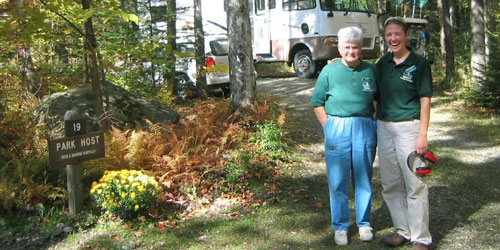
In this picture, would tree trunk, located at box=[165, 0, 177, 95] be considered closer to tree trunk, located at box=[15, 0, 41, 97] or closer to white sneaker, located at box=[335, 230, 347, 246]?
tree trunk, located at box=[15, 0, 41, 97]

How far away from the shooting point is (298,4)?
13797 mm

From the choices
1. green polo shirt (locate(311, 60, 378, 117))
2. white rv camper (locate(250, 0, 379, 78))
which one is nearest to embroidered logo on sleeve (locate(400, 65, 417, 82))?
green polo shirt (locate(311, 60, 378, 117))

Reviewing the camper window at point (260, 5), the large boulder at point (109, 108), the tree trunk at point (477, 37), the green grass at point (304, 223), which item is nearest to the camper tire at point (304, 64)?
the camper window at point (260, 5)

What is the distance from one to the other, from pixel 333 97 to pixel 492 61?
6.84 metres

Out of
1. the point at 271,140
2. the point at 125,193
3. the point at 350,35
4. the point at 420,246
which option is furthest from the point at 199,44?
the point at 420,246

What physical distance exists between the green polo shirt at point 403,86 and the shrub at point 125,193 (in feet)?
8.56

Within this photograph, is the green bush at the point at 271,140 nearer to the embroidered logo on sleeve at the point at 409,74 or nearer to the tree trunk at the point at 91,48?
the tree trunk at the point at 91,48

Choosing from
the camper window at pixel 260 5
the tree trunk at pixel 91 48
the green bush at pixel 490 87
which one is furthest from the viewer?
the camper window at pixel 260 5

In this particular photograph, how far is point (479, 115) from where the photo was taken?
941 centimetres

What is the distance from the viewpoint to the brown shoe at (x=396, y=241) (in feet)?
13.3

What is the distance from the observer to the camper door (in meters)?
15.0

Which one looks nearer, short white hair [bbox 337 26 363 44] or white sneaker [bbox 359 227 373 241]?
short white hair [bbox 337 26 363 44]

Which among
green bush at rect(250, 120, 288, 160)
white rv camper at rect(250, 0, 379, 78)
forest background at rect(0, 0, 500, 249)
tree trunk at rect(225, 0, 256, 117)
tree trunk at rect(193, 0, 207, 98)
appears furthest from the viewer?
white rv camper at rect(250, 0, 379, 78)

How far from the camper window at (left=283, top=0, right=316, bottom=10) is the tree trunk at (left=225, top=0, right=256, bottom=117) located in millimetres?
6428
